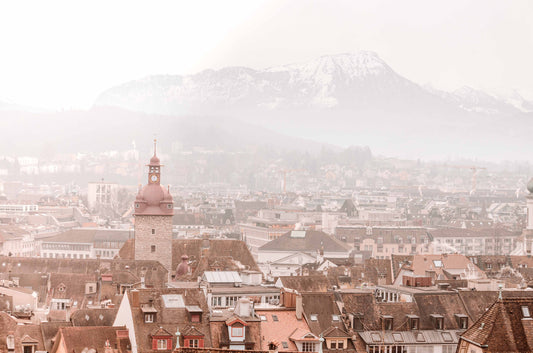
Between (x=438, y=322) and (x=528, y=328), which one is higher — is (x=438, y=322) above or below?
below

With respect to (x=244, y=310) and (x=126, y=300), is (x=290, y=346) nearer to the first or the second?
(x=244, y=310)

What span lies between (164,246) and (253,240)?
3288 inches

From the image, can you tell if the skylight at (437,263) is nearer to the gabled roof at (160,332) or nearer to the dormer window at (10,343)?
the gabled roof at (160,332)

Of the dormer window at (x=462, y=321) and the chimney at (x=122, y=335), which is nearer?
the chimney at (x=122, y=335)

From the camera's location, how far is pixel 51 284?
75062mm

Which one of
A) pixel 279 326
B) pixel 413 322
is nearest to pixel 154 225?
pixel 413 322

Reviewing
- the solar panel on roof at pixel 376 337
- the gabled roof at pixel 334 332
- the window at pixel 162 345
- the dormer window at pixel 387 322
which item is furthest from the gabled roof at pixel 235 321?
the dormer window at pixel 387 322

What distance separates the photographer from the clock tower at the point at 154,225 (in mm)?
90750

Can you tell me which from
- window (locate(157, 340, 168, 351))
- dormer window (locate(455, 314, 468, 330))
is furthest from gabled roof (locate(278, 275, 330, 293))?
window (locate(157, 340, 168, 351))

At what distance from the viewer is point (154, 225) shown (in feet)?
303

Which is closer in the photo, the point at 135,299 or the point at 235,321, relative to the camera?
the point at 235,321

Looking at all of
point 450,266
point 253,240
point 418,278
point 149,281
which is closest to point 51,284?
point 149,281

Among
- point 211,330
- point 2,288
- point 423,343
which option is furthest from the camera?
point 2,288

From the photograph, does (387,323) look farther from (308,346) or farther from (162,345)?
(162,345)
